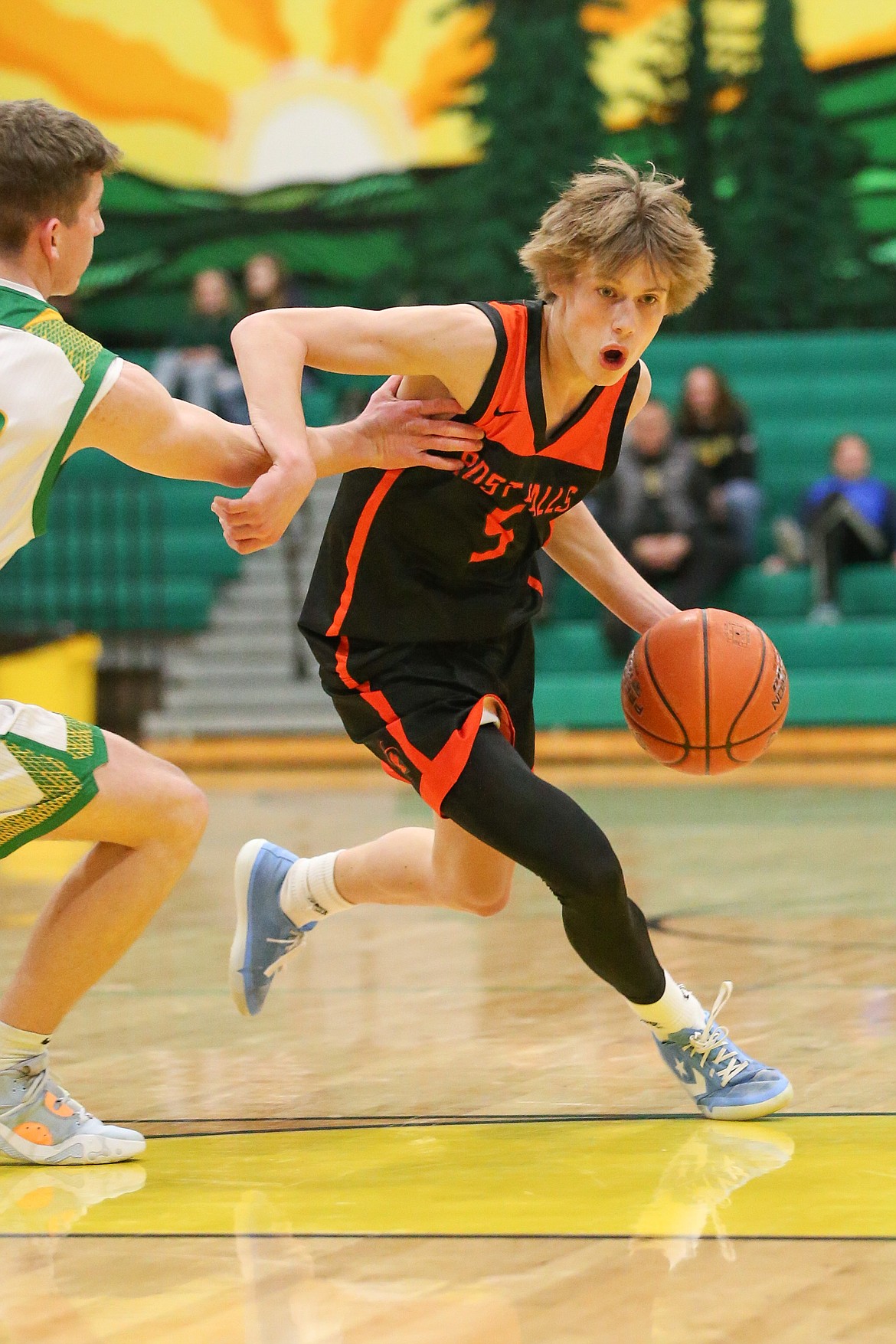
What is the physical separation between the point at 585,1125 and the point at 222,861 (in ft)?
11.5

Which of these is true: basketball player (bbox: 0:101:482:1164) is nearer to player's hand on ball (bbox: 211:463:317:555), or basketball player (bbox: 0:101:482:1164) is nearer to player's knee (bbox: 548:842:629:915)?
player's hand on ball (bbox: 211:463:317:555)

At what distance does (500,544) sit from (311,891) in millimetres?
916

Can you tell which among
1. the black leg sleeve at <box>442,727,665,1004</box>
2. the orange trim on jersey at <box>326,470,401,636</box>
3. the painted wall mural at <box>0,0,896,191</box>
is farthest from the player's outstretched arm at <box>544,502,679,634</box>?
the painted wall mural at <box>0,0,896,191</box>

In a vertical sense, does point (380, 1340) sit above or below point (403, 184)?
below

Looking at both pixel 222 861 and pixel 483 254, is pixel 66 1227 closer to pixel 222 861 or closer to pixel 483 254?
pixel 222 861

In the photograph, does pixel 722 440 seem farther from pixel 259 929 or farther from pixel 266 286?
pixel 259 929

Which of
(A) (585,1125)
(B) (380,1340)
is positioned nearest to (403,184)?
(A) (585,1125)

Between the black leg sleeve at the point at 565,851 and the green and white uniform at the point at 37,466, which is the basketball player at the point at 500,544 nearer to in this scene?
the black leg sleeve at the point at 565,851

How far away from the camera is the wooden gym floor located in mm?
2064

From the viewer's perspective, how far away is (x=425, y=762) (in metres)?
3.05

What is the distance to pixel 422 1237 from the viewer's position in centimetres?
234

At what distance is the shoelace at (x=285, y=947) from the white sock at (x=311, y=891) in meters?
0.02

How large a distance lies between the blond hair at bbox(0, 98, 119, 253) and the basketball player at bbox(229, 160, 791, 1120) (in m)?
0.39

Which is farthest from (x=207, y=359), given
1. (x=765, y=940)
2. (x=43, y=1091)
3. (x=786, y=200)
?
(x=43, y=1091)
